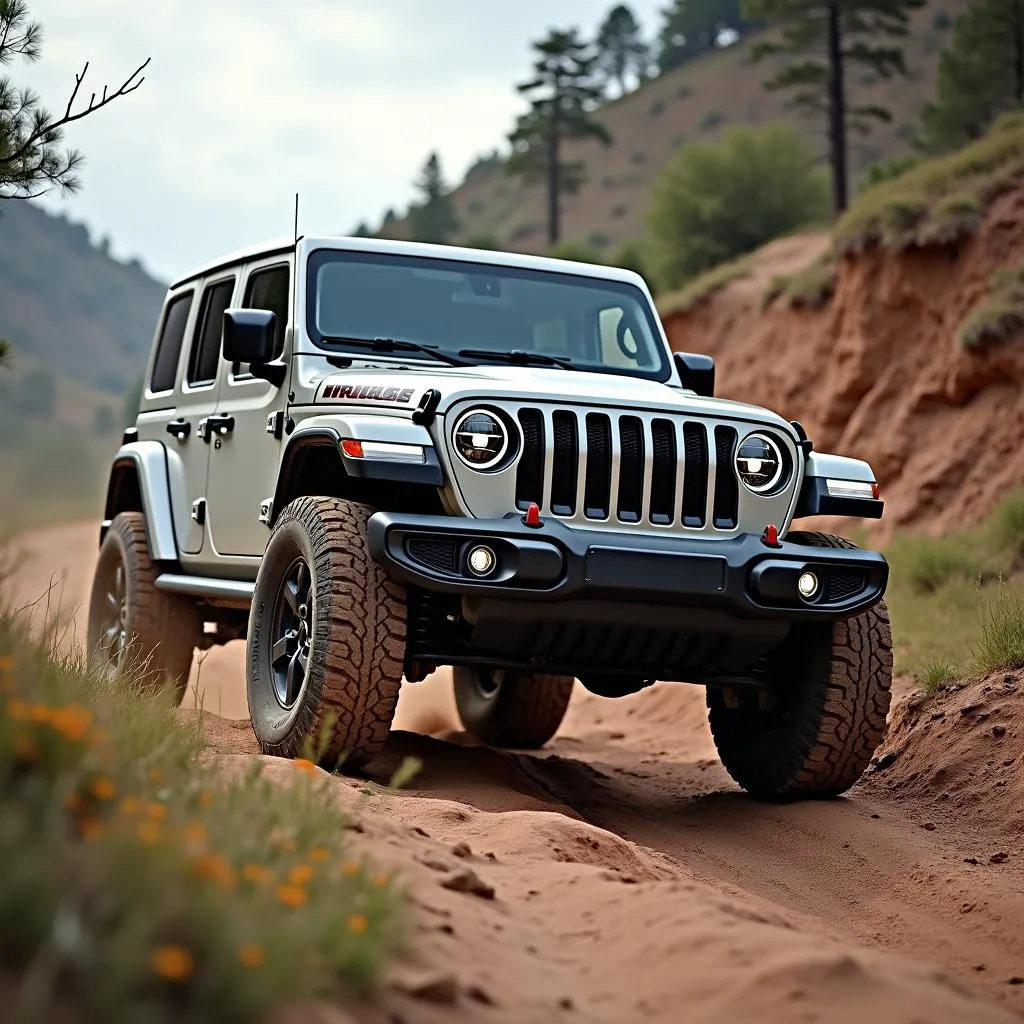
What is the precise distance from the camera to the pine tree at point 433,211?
221 ft

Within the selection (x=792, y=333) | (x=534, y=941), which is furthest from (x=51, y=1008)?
(x=792, y=333)

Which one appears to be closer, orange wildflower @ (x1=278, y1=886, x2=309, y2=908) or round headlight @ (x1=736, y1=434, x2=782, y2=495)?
orange wildflower @ (x1=278, y1=886, x2=309, y2=908)

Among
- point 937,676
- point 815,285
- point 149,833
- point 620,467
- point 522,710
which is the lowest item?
point 522,710

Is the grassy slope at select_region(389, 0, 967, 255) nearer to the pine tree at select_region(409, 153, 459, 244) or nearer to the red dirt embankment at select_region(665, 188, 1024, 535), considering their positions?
the pine tree at select_region(409, 153, 459, 244)

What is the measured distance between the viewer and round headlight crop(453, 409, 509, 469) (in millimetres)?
5352

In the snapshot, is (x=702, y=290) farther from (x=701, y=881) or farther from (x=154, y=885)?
(x=154, y=885)

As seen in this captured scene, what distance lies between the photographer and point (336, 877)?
3123 millimetres

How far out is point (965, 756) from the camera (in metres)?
6.79

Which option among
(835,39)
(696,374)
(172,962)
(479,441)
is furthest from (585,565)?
(835,39)

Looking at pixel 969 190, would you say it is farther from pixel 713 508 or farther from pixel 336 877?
pixel 336 877

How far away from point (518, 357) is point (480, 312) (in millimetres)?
346

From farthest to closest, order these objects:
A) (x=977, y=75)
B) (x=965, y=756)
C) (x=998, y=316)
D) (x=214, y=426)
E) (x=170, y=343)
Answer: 1. (x=977, y=75)
2. (x=998, y=316)
3. (x=170, y=343)
4. (x=214, y=426)
5. (x=965, y=756)

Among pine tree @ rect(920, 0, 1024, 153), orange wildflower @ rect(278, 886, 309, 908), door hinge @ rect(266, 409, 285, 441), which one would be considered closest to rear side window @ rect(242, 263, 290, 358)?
door hinge @ rect(266, 409, 285, 441)

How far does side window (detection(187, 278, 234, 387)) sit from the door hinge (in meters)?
1.17
